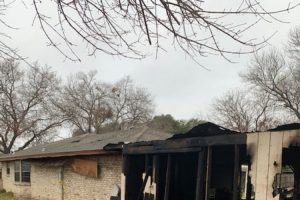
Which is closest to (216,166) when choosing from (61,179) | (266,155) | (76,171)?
(266,155)

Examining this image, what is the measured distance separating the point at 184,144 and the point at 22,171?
54.9ft

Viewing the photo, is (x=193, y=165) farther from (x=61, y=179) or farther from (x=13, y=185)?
(x=13, y=185)

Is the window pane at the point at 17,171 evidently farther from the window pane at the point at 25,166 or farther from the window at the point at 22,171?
the window pane at the point at 25,166

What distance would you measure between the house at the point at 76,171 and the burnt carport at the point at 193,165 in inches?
113

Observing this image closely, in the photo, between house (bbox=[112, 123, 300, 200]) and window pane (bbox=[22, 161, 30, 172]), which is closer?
house (bbox=[112, 123, 300, 200])

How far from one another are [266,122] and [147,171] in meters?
38.9

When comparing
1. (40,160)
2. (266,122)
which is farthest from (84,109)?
(40,160)

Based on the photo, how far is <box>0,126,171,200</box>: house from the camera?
16750 mm

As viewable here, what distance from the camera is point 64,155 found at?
61.3 ft

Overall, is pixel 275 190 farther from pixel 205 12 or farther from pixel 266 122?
pixel 266 122

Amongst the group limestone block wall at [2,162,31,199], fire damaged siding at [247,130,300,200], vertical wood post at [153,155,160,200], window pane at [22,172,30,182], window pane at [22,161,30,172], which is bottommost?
limestone block wall at [2,162,31,199]

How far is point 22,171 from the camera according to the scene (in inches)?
990

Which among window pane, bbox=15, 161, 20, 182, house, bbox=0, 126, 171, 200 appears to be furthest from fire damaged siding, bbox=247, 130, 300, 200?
window pane, bbox=15, 161, 20, 182

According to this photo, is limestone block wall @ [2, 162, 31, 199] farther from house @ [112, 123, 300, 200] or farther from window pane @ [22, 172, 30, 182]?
house @ [112, 123, 300, 200]
